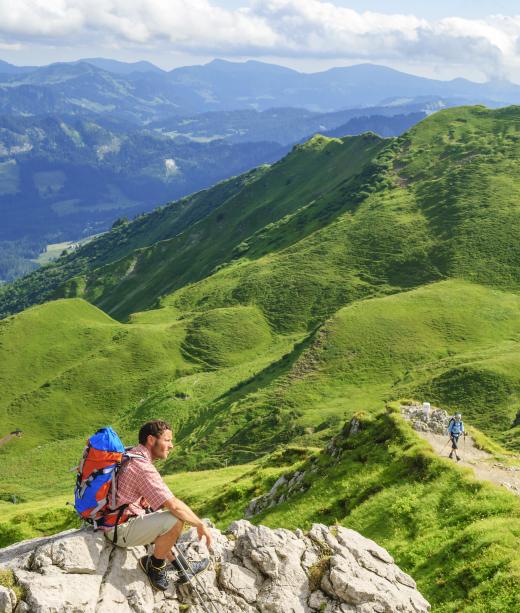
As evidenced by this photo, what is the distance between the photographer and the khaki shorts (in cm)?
1611

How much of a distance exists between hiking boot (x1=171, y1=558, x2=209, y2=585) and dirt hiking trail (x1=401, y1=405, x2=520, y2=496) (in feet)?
67.6

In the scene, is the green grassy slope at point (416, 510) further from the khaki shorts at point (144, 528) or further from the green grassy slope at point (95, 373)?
the green grassy slope at point (95, 373)

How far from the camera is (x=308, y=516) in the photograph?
34.1 meters

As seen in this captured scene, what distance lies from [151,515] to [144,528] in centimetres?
36

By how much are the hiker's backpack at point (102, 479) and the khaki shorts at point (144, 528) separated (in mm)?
285

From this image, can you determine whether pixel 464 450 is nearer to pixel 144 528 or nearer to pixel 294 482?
pixel 294 482

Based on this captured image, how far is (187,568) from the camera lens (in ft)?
56.0

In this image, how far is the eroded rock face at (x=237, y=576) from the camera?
15.5 meters

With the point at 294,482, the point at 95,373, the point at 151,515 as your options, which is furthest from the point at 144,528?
the point at 95,373

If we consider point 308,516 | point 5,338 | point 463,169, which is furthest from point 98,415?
point 463,169

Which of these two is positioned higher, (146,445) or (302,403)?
(146,445)

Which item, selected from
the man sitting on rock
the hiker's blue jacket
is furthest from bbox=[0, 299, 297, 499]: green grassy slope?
the man sitting on rock

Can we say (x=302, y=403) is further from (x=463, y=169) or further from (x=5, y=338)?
(x=463, y=169)

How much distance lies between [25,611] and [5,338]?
14151cm
